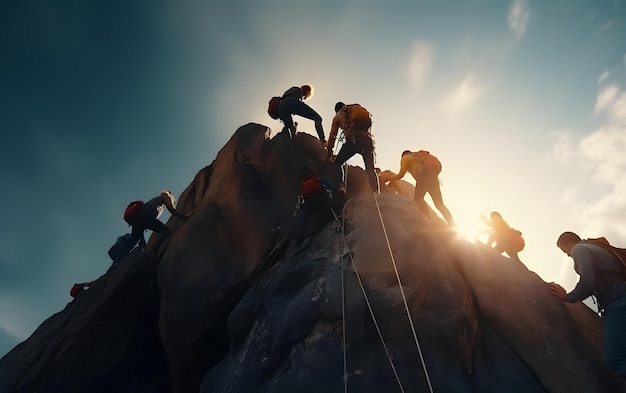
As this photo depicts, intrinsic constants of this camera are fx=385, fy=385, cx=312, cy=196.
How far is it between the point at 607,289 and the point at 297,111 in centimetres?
1016

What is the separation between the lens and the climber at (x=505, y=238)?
1316 cm

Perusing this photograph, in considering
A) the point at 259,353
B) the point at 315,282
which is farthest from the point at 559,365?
the point at 259,353

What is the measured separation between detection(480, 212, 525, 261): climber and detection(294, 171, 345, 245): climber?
19.7 ft

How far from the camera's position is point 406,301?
22.9 ft

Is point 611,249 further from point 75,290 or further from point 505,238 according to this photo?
point 75,290

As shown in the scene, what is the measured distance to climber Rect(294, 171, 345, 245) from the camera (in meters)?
10.3

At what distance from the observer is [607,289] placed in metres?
6.09

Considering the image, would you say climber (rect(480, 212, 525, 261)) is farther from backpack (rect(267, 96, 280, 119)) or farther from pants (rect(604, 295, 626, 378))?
backpack (rect(267, 96, 280, 119))

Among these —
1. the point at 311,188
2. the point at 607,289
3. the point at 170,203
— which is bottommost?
the point at 607,289

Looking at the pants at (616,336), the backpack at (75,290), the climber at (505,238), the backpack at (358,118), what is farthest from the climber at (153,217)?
the pants at (616,336)

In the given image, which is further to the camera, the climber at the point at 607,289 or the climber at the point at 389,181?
the climber at the point at 389,181

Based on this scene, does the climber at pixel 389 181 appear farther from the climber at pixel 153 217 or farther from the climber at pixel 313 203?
the climber at pixel 153 217

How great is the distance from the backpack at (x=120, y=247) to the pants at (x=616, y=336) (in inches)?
609

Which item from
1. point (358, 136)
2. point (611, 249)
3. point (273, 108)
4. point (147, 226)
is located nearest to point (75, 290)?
point (147, 226)
